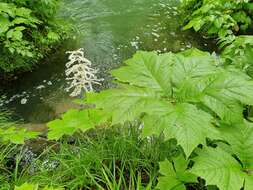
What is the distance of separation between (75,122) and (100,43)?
4037 millimetres

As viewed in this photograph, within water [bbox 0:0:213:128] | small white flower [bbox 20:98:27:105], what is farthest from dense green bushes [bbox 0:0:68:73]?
small white flower [bbox 20:98:27:105]

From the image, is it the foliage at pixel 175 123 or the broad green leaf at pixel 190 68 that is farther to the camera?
the broad green leaf at pixel 190 68

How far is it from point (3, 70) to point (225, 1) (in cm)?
349

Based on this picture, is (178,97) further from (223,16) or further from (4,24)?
(223,16)

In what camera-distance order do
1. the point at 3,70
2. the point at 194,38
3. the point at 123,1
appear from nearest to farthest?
the point at 3,70 < the point at 194,38 < the point at 123,1

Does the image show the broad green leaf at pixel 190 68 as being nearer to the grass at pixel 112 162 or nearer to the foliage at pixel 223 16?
the grass at pixel 112 162

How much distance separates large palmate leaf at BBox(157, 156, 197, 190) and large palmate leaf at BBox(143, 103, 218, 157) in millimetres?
299

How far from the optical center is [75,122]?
215 cm

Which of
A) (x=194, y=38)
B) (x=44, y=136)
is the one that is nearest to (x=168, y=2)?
(x=194, y=38)

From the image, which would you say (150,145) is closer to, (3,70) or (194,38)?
(3,70)

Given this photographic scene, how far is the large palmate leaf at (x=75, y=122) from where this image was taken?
207 centimetres

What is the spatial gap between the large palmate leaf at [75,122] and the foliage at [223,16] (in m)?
3.75

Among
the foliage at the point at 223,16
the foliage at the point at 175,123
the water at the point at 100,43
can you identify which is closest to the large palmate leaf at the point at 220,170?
the foliage at the point at 175,123

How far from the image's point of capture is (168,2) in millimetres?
7711
